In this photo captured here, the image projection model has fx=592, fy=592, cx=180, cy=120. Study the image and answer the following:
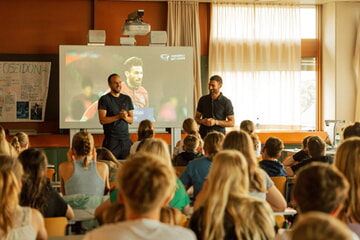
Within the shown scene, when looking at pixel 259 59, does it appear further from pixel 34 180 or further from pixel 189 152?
pixel 34 180

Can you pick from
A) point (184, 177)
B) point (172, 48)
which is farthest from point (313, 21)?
point (184, 177)

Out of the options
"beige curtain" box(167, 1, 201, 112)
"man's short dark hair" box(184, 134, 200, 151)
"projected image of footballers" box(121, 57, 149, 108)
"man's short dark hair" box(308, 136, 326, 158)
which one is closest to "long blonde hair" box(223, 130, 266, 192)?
"man's short dark hair" box(184, 134, 200, 151)

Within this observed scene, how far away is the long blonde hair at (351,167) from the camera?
2.93 m

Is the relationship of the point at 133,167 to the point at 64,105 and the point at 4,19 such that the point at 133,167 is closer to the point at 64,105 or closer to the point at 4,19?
A: the point at 64,105

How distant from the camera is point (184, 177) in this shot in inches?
173

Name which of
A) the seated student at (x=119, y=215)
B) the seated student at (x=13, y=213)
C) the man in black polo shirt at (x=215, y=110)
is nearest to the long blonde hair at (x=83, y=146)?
the seated student at (x=13, y=213)

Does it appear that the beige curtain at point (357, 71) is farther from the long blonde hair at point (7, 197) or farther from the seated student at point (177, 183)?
the long blonde hair at point (7, 197)

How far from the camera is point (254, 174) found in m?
3.77

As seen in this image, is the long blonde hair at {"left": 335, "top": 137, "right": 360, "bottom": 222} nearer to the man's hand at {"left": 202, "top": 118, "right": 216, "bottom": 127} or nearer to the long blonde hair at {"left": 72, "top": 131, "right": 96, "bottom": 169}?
the long blonde hair at {"left": 72, "top": 131, "right": 96, "bottom": 169}

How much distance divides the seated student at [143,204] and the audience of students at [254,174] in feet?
5.50

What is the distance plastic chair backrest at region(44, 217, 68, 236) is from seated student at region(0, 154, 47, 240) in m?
0.28

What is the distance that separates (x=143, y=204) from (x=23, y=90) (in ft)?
29.4

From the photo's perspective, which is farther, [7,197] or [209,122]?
[209,122]

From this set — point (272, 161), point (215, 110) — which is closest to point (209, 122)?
point (215, 110)
